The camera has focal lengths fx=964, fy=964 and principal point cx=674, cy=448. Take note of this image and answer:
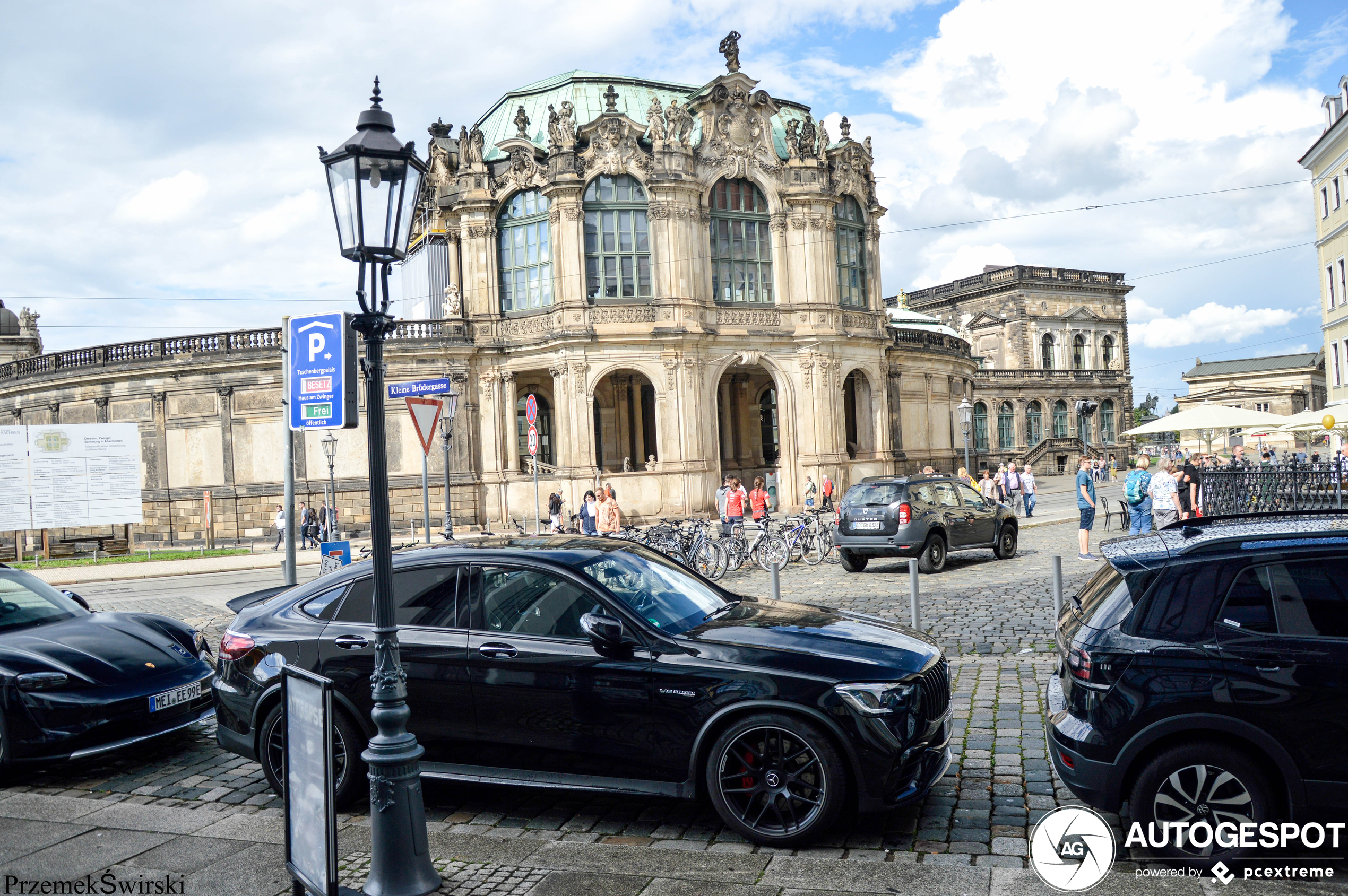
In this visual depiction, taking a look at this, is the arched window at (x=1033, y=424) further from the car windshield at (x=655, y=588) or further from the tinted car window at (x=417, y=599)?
the tinted car window at (x=417, y=599)

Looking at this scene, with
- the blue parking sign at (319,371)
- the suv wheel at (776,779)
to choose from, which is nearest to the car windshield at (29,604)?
the blue parking sign at (319,371)

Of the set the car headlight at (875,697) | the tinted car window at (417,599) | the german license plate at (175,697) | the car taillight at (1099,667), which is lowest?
the german license plate at (175,697)

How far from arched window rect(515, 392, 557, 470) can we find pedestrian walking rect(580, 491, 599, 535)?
1370 cm

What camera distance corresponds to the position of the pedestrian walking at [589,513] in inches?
874

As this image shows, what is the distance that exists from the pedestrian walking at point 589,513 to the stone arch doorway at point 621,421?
1476cm

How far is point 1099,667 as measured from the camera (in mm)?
5043

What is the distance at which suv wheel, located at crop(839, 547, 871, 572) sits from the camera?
18.4 m

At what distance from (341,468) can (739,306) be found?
1539 cm

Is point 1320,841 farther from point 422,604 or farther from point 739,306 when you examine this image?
point 739,306

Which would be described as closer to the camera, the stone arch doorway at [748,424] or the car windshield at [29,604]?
the car windshield at [29,604]

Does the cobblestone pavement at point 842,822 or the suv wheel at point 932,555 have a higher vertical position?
the suv wheel at point 932,555

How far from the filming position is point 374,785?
4.82m

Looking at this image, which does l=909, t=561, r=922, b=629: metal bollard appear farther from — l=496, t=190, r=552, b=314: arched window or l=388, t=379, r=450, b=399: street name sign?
l=496, t=190, r=552, b=314: arched window

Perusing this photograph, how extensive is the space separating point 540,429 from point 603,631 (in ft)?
104
